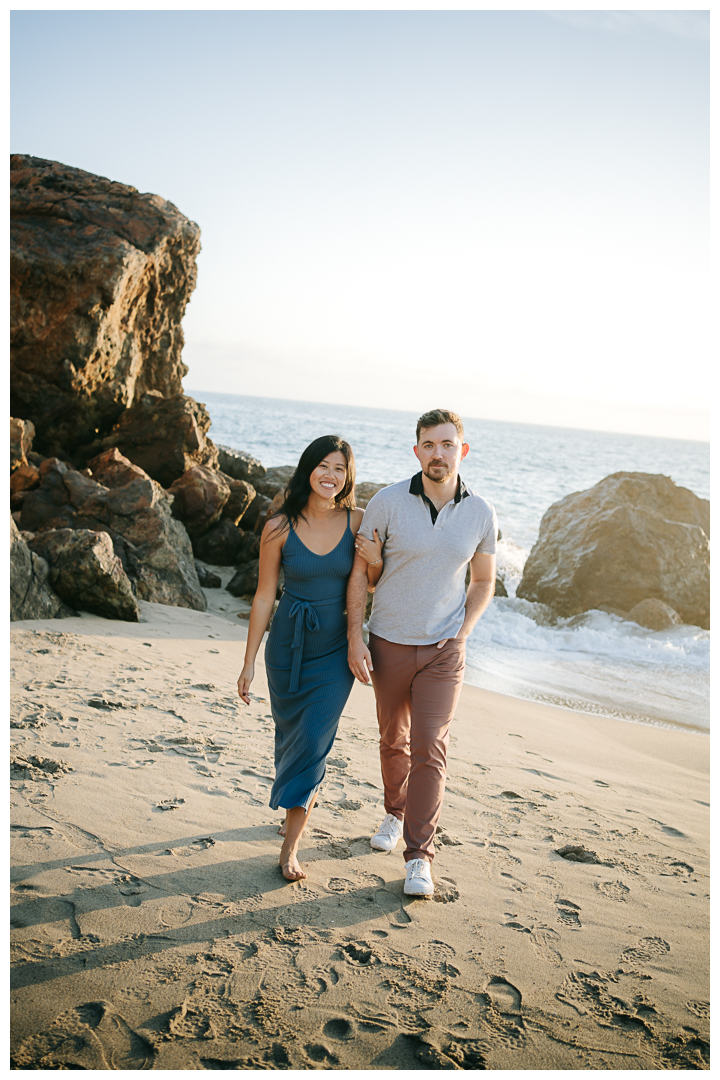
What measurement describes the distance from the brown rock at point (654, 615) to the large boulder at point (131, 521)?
23.2 ft

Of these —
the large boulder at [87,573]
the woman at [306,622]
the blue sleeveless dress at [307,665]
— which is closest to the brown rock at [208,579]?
the large boulder at [87,573]

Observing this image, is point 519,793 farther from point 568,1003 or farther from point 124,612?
point 124,612

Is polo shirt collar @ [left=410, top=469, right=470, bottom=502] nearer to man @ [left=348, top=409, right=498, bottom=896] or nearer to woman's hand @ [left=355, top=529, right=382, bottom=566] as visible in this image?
man @ [left=348, top=409, right=498, bottom=896]

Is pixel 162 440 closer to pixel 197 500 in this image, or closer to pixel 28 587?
pixel 197 500

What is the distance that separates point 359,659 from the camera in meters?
3.24

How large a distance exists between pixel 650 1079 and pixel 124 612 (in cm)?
599

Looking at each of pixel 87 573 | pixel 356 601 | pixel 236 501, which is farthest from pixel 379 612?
pixel 236 501

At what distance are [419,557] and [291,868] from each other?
152cm

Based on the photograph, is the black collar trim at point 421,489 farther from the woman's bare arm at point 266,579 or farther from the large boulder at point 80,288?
the large boulder at point 80,288

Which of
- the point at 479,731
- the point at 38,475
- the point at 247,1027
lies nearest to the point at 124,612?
the point at 38,475

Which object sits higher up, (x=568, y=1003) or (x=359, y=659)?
(x=359, y=659)

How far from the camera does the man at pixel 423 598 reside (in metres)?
3.29

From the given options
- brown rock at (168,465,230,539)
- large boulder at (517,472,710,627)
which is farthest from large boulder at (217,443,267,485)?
large boulder at (517,472,710,627)

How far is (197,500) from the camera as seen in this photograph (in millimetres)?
10359
